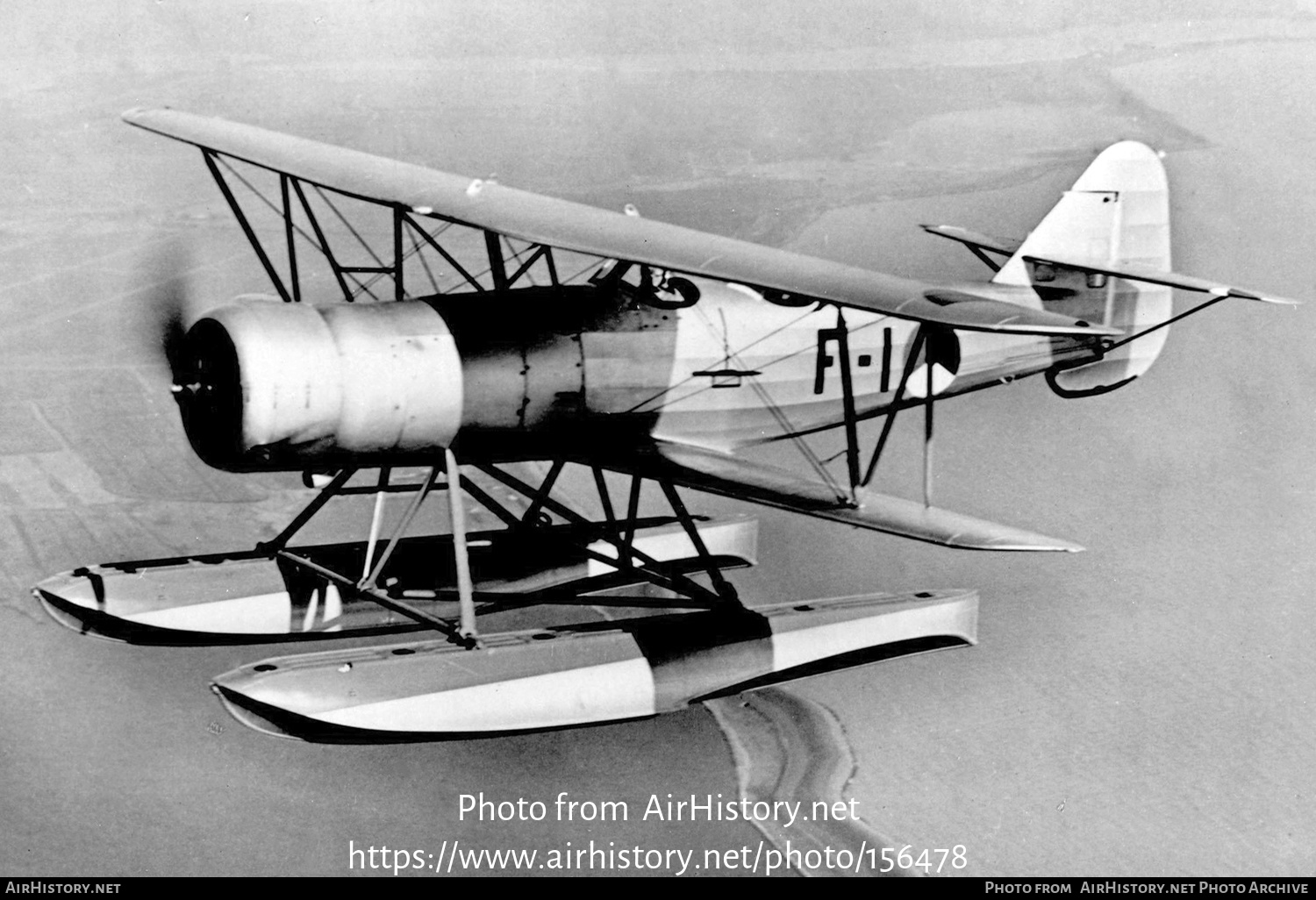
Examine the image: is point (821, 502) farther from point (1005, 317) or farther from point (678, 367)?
point (1005, 317)

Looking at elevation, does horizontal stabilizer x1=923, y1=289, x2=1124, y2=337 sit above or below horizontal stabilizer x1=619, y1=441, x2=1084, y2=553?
above

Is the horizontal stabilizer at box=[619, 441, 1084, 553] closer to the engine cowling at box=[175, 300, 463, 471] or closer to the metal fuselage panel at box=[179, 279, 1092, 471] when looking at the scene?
the metal fuselage panel at box=[179, 279, 1092, 471]

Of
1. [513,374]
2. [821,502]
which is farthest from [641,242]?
[821,502]

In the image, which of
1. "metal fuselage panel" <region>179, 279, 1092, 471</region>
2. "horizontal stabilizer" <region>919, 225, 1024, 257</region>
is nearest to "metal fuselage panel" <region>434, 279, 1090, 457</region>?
"metal fuselage panel" <region>179, 279, 1092, 471</region>

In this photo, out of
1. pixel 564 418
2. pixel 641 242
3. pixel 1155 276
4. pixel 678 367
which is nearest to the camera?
pixel 641 242
